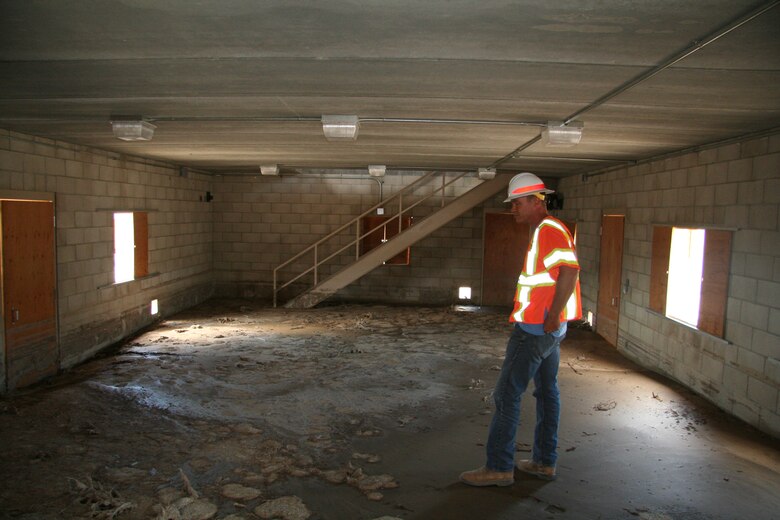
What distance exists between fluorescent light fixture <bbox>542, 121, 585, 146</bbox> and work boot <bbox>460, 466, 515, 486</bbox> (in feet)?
9.38

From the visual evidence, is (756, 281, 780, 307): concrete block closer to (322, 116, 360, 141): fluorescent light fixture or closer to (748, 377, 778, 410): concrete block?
(748, 377, 778, 410): concrete block

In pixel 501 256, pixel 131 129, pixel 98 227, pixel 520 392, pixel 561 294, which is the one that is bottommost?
pixel 520 392

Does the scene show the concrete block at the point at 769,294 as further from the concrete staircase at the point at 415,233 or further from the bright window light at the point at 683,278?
the concrete staircase at the point at 415,233

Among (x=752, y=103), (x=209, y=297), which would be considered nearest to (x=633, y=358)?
(x=752, y=103)

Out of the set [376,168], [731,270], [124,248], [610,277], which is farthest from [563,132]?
[124,248]

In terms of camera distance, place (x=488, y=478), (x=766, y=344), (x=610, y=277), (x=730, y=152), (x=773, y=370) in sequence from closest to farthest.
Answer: (x=488, y=478), (x=773, y=370), (x=766, y=344), (x=730, y=152), (x=610, y=277)

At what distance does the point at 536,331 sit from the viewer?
3033 mm

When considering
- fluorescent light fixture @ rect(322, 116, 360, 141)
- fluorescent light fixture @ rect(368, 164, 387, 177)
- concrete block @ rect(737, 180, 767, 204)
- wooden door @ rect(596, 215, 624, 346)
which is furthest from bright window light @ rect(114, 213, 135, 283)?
concrete block @ rect(737, 180, 767, 204)

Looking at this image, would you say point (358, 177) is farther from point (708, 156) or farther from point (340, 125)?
point (708, 156)

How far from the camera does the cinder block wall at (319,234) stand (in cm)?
1056

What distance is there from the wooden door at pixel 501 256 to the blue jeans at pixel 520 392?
24.0ft

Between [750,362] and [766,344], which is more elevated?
[766,344]

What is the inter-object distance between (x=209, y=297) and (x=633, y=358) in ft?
26.9

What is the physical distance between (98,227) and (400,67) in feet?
18.2
